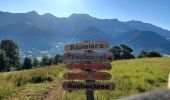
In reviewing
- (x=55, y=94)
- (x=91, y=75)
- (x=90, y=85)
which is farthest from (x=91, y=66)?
(x=55, y=94)

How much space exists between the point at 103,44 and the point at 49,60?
4480 inches

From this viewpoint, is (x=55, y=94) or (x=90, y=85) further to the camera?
(x=55, y=94)

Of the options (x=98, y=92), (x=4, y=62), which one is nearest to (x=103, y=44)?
(x=98, y=92)

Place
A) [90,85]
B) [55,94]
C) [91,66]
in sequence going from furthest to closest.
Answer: [55,94] < [90,85] < [91,66]

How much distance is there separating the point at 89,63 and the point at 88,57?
26cm

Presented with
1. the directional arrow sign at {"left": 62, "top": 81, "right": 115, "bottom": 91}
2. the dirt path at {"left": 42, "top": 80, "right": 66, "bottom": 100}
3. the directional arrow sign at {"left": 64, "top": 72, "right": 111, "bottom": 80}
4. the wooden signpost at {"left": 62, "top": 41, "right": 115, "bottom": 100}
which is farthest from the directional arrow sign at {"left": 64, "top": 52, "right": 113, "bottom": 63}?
the dirt path at {"left": 42, "top": 80, "right": 66, "bottom": 100}

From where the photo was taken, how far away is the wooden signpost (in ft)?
50.9

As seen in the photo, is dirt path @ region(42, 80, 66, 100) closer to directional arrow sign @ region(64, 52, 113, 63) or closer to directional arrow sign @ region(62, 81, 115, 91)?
directional arrow sign @ region(62, 81, 115, 91)

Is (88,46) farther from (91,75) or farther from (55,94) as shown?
(55,94)

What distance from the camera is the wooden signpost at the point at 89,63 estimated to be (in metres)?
15.5

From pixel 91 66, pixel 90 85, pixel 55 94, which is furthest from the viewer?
pixel 55 94

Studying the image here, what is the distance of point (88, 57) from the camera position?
1576cm

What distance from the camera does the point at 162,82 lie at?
89.5 ft

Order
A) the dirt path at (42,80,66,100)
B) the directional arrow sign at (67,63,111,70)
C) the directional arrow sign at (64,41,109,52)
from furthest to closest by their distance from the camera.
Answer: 1. the dirt path at (42,80,66,100)
2. the directional arrow sign at (67,63,111,70)
3. the directional arrow sign at (64,41,109,52)
